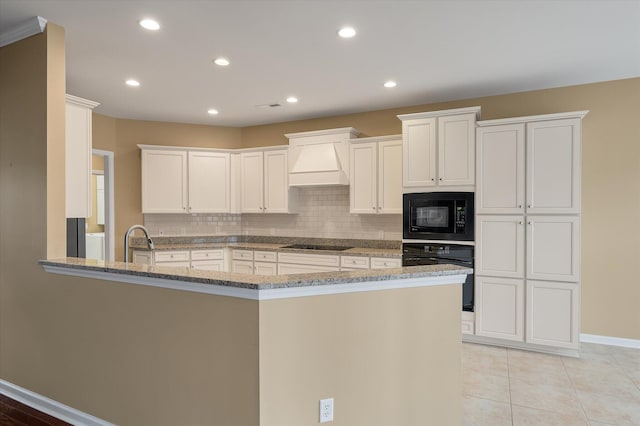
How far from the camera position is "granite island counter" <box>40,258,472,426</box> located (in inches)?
78.2

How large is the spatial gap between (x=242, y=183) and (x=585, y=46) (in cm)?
449

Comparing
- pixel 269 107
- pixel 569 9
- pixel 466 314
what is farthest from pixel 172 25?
pixel 466 314

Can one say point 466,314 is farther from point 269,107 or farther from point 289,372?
point 269,107

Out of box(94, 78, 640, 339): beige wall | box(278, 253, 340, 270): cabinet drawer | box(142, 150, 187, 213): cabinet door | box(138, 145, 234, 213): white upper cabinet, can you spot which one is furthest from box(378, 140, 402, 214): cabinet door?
box(142, 150, 187, 213): cabinet door

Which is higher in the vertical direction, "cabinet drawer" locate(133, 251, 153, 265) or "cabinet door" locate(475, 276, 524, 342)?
"cabinet drawer" locate(133, 251, 153, 265)

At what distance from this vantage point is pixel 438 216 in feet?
14.8

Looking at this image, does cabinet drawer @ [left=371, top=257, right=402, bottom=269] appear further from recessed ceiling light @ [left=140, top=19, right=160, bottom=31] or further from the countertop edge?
recessed ceiling light @ [left=140, top=19, right=160, bottom=31]

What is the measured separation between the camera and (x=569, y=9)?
2.76m

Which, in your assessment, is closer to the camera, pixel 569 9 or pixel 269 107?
pixel 569 9

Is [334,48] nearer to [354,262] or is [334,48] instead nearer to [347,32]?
[347,32]

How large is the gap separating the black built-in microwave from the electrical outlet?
278 centimetres

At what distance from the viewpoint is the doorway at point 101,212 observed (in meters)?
5.77

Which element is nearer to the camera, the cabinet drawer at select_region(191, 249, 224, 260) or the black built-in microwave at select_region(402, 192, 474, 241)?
the black built-in microwave at select_region(402, 192, 474, 241)

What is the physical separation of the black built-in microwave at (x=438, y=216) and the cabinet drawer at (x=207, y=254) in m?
2.70
